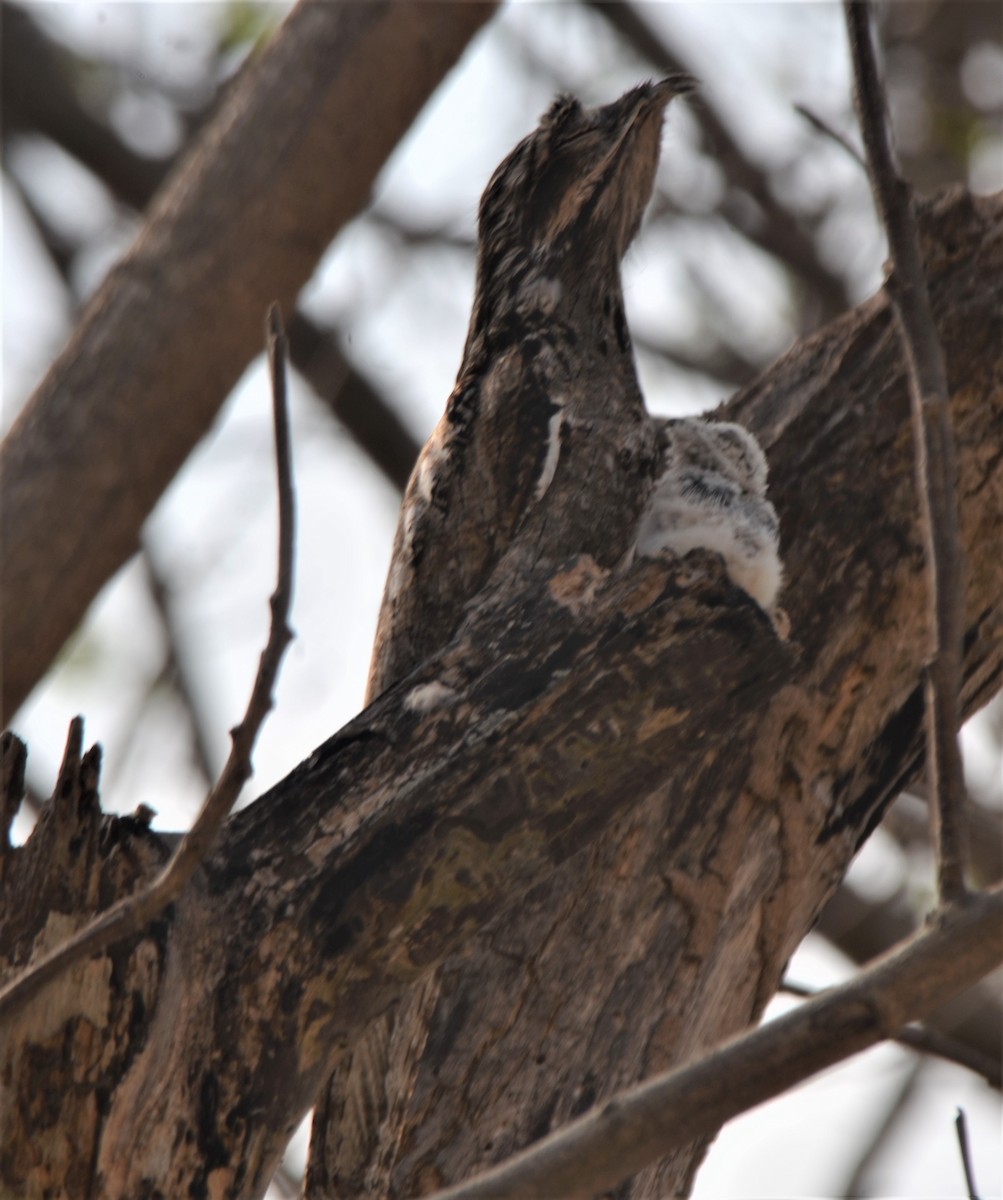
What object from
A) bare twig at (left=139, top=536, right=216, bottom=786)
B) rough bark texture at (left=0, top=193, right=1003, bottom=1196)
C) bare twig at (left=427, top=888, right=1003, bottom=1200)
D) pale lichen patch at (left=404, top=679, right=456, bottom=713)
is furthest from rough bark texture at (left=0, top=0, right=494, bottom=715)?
bare twig at (left=427, top=888, right=1003, bottom=1200)

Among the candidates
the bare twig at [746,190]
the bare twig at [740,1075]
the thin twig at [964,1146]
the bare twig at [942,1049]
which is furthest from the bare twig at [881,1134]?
the bare twig at [740,1075]

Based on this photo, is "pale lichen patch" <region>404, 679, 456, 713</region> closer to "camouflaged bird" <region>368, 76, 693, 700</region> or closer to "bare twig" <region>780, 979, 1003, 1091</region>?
"camouflaged bird" <region>368, 76, 693, 700</region>

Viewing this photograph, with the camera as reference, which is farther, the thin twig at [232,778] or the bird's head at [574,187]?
the bird's head at [574,187]

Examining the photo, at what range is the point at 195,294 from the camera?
4480mm

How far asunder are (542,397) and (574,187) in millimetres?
764

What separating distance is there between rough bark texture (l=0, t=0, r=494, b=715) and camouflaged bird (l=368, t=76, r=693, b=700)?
128cm

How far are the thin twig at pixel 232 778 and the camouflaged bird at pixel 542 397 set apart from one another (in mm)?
1045

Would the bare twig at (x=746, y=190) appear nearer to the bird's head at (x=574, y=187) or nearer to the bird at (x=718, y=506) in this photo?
the bird's head at (x=574, y=187)

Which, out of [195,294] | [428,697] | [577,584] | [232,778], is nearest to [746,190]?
[195,294]

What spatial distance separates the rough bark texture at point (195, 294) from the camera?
14.3 feet

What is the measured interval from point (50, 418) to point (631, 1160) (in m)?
3.44

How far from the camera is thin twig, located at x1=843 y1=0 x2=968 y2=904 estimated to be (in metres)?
1.71

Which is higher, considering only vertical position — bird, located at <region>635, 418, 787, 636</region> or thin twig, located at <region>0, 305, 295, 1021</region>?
bird, located at <region>635, 418, 787, 636</region>

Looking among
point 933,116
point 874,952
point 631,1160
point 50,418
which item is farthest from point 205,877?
point 933,116
